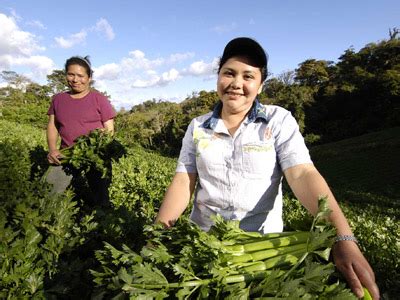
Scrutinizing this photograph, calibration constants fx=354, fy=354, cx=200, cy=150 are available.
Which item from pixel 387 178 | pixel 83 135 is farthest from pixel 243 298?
pixel 387 178

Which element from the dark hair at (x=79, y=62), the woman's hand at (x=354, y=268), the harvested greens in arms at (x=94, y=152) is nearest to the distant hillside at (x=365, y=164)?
the harvested greens in arms at (x=94, y=152)

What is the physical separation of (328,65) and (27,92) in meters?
62.5

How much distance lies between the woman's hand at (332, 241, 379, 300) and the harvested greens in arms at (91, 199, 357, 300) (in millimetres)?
48

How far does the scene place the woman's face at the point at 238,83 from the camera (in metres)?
2.16

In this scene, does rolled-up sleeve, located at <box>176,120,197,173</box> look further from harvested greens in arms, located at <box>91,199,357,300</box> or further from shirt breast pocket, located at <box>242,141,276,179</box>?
harvested greens in arms, located at <box>91,199,357,300</box>

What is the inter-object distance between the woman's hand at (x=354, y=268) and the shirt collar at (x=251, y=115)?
40.3 inches

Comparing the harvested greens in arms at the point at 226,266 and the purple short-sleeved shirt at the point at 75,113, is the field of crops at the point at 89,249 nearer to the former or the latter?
the harvested greens in arms at the point at 226,266

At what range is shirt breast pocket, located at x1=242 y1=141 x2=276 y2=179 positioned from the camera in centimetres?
219

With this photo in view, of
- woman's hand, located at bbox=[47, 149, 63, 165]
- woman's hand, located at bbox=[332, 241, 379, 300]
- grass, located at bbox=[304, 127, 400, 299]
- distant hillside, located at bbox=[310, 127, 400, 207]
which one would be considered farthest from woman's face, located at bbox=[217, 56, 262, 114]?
distant hillside, located at bbox=[310, 127, 400, 207]

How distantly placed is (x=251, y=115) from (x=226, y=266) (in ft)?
3.83

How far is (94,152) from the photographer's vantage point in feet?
15.2

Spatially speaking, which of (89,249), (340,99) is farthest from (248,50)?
(340,99)

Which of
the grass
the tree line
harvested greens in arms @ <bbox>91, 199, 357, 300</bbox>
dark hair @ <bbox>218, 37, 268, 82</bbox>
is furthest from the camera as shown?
the tree line

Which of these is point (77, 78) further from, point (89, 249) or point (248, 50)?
point (248, 50)
